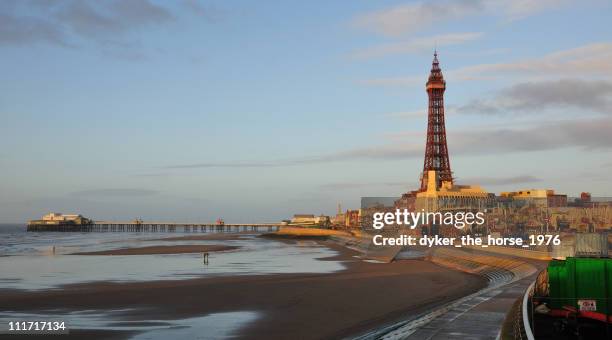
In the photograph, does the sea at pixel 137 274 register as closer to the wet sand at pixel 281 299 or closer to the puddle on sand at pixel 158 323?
the puddle on sand at pixel 158 323

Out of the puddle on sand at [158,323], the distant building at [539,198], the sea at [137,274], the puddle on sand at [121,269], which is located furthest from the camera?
the distant building at [539,198]

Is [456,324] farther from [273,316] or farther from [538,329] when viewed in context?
[273,316]

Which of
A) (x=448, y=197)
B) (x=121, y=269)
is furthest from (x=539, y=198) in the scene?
(x=121, y=269)

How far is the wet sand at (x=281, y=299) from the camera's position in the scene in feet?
90.1

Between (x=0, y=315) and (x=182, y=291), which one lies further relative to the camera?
(x=182, y=291)

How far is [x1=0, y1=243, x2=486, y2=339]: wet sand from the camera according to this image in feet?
90.1

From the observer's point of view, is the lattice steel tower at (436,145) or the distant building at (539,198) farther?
the lattice steel tower at (436,145)

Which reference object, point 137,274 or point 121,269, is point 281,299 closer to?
point 137,274

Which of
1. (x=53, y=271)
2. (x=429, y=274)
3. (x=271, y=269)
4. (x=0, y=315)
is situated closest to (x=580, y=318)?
(x=0, y=315)

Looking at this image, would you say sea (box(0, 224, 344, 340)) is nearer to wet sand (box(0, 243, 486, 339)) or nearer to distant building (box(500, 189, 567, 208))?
wet sand (box(0, 243, 486, 339))

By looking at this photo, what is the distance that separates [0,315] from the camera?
Result: 29109 mm

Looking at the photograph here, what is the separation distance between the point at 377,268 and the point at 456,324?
121ft

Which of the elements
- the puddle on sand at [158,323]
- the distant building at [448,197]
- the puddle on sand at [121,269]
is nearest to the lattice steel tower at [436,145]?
the distant building at [448,197]

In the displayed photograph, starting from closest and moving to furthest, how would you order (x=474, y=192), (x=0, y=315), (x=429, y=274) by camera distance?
(x=0, y=315), (x=429, y=274), (x=474, y=192)
